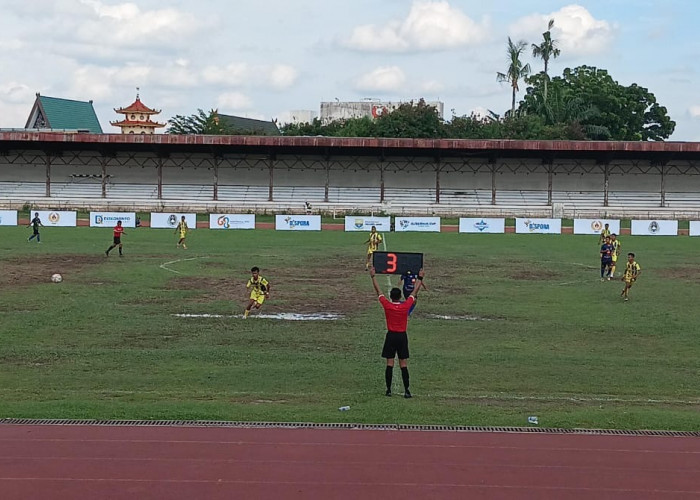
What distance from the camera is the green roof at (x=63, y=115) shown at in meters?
121

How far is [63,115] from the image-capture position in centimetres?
12569

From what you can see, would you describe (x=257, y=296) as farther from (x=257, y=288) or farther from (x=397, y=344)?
(x=397, y=344)

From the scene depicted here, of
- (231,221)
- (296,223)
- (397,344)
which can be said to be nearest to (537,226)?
(296,223)

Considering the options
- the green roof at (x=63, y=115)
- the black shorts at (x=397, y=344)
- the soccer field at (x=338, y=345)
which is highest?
the green roof at (x=63, y=115)

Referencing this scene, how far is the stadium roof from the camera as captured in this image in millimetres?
68125

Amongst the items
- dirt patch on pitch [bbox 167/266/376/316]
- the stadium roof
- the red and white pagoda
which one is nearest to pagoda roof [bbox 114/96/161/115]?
the red and white pagoda

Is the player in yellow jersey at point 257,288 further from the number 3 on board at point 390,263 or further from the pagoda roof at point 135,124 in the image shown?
the pagoda roof at point 135,124

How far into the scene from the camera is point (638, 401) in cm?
1337

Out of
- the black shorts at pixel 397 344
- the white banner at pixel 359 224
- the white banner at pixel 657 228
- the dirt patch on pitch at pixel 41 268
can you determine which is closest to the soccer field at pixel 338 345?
the dirt patch on pitch at pixel 41 268

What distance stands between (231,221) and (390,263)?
44.3 metres

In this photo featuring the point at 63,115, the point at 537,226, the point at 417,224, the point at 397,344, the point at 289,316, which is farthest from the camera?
the point at 63,115

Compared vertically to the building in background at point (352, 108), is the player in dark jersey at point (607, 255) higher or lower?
lower

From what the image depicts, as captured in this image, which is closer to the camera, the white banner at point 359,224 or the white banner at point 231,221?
the white banner at point 359,224

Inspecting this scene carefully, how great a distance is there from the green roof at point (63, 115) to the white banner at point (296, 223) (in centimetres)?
7364
